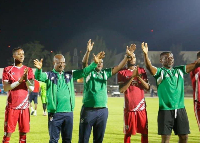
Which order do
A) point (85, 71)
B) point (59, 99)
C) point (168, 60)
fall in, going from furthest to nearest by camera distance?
1. point (168, 60)
2. point (85, 71)
3. point (59, 99)

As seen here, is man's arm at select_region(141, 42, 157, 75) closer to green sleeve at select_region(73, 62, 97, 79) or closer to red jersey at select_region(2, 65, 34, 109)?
green sleeve at select_region(73, 62, 97, 79)

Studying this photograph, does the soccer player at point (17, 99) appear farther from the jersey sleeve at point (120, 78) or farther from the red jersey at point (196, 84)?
the red jersey at point (196, 84)

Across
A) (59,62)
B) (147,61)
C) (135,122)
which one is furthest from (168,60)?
(59,62)

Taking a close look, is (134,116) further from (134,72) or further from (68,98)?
(68,98)

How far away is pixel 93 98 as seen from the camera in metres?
6.88

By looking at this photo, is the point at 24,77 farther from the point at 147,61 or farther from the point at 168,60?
the point at 168,60

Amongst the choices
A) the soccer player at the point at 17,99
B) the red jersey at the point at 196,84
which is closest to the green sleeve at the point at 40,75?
the soccer player at the point at 17,99

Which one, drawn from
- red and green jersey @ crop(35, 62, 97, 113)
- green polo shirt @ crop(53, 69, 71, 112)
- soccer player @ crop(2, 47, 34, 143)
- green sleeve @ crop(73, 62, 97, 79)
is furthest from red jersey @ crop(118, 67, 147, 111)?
soccer player @ crop(2, 47, 34, 143)

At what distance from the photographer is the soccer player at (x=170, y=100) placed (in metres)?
6.74

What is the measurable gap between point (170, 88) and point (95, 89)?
1616 millimetres

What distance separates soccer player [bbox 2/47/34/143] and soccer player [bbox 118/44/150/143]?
2229 mm

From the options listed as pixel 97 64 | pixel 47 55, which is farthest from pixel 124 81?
pixel 47 55

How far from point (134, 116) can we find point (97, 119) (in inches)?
49.2

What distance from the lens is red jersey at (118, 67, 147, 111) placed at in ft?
25.4
